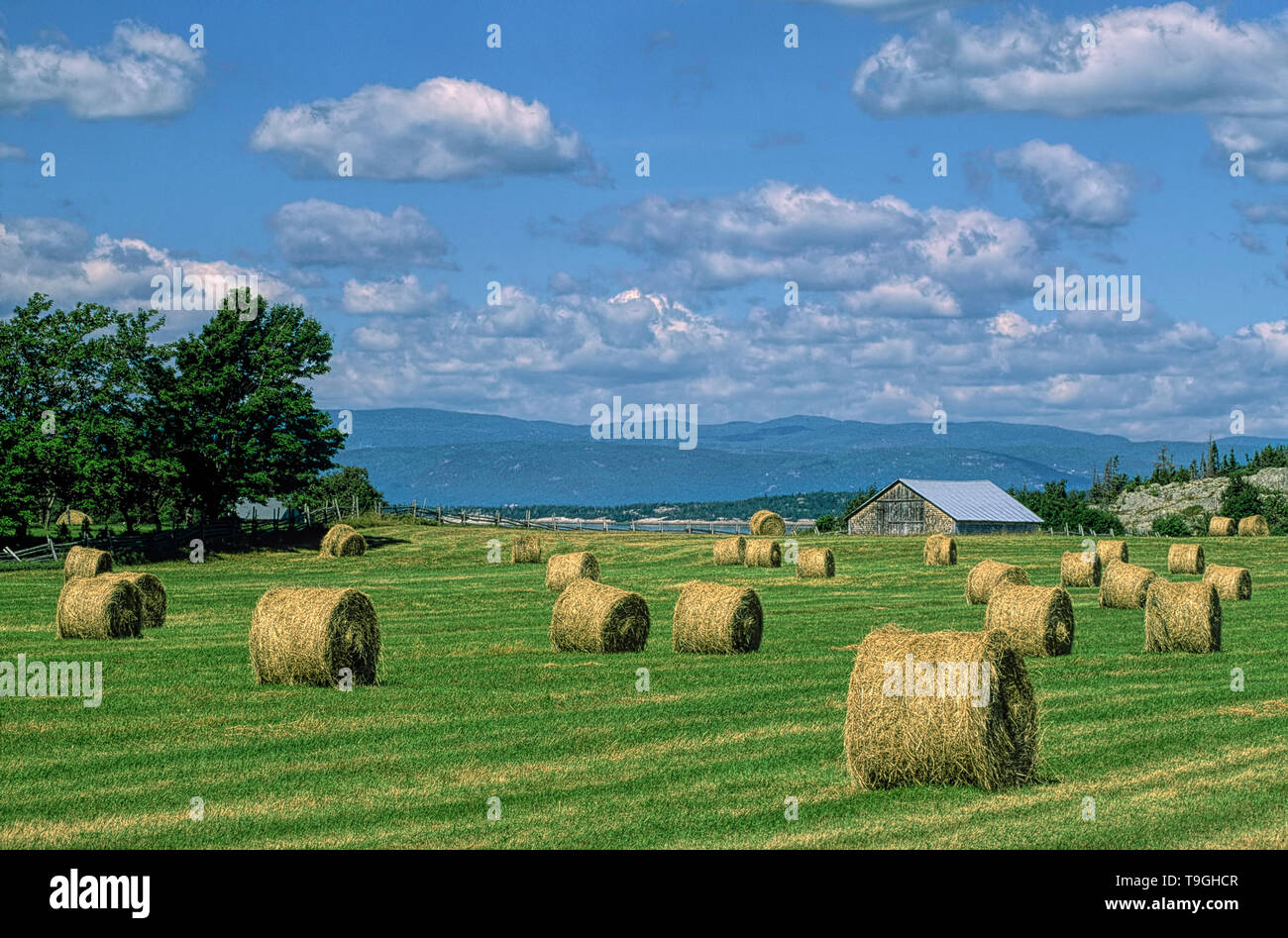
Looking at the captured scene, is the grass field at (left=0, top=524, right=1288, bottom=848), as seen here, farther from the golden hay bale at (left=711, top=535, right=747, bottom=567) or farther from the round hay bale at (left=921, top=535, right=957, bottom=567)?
the round hay bale at (left=921, top=535, right=957, bottom=567)

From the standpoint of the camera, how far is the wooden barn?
356ft

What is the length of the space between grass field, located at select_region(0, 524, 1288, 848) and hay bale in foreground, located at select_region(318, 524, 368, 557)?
122 feet

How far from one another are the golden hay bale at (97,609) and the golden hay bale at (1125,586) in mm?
26272

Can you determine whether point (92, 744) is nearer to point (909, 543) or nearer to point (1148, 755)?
point (1148, 755)

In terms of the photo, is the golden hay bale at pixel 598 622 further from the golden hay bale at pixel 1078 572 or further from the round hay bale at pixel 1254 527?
the round hay bale at pixel 1254 527

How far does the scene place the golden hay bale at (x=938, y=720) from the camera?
1636 cm

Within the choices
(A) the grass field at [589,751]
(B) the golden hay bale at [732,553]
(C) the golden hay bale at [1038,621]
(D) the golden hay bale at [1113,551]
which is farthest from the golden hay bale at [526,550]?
(C) the golden hay bale at [1038,621]

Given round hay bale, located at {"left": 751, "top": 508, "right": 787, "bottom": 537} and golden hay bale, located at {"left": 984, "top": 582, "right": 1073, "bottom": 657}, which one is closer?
golden hay bale, located at {"left": 984, "top": 582, "right": 1073, "bottom": 657}

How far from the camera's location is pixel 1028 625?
3019 centimetres

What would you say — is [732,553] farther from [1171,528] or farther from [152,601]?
[1171,528]

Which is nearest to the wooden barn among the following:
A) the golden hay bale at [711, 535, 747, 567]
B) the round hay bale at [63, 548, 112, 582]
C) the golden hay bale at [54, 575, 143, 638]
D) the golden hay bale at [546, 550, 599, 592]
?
the golden hay bale at [711, 535, 747, 567]

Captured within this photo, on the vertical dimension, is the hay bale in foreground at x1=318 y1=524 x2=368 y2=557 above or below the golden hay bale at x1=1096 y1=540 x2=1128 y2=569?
above

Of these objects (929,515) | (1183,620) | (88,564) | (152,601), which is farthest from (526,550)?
(929,515)
